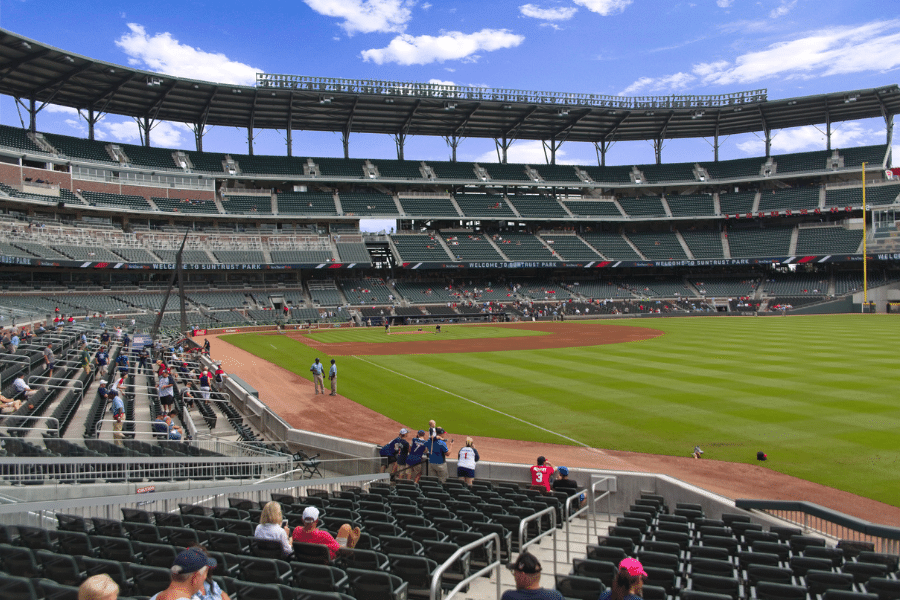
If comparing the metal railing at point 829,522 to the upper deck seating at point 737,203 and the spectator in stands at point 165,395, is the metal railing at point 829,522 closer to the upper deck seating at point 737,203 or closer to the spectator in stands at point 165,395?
the spectator in stands at point 165,395

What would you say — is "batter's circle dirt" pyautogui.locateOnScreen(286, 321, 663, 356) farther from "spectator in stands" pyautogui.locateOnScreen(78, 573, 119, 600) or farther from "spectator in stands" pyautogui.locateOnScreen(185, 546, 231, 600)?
"spectator in stands" pyautogui.locateOnScreen(78, 573, 119, 600)

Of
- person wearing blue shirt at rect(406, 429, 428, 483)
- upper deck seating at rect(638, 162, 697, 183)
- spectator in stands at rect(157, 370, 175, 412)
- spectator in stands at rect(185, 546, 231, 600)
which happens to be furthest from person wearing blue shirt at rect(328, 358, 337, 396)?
upper deck seating at rect(638, 162, 697, 183)

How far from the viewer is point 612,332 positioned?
50.0 m

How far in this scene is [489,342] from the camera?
4359cm

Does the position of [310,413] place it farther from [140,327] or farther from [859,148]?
[859,148]

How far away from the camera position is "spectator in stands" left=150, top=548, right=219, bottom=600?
4164 mm

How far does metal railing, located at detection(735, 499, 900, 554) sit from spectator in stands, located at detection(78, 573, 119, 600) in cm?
951

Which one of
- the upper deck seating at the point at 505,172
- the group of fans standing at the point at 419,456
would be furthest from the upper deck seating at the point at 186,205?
the group of fans standing at the point at 419,456

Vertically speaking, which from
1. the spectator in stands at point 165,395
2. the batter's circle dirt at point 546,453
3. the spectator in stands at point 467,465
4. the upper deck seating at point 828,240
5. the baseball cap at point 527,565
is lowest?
the batter's circle dirt at point 546,453

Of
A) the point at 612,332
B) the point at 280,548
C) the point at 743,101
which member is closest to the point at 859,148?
the point at 743,101

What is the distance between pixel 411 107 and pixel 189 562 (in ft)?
234

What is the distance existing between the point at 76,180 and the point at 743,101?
80.5m

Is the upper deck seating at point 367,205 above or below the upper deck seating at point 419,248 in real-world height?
above

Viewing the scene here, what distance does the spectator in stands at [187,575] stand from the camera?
4.16 meters
